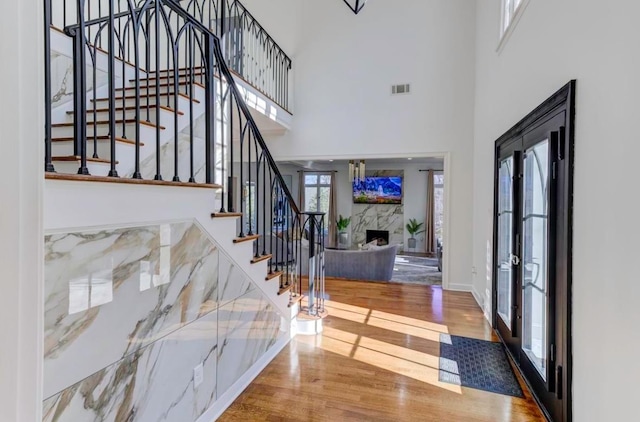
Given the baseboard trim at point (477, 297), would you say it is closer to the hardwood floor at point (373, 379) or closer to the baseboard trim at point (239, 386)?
the hardwood floor at point (373, 379)

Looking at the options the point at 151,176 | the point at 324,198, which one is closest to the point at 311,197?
the point at 324,198

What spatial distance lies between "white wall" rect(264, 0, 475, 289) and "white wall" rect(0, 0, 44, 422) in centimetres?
534

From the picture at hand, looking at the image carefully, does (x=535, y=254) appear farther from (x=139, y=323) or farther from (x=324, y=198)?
(x=324, y=198)

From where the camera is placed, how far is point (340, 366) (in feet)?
9.38

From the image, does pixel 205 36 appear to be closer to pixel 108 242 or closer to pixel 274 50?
pixel 108 242

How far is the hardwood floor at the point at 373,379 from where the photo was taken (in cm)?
226

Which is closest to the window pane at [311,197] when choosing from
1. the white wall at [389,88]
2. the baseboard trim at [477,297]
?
the white wall at [389,88]

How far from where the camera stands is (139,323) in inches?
63.1

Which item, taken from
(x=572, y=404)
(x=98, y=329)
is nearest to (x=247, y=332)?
(x=98, y=329)

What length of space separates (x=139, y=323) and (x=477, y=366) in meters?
2.68

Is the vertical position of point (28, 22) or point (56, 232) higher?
point (28, 22)

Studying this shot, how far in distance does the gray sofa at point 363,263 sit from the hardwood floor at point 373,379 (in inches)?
62.4

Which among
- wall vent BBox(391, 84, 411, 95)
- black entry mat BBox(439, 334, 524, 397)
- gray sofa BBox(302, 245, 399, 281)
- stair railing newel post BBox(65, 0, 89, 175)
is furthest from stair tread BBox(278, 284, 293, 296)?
wall vent BBox(391, 84, 411, 95)

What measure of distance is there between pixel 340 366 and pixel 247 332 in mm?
887
